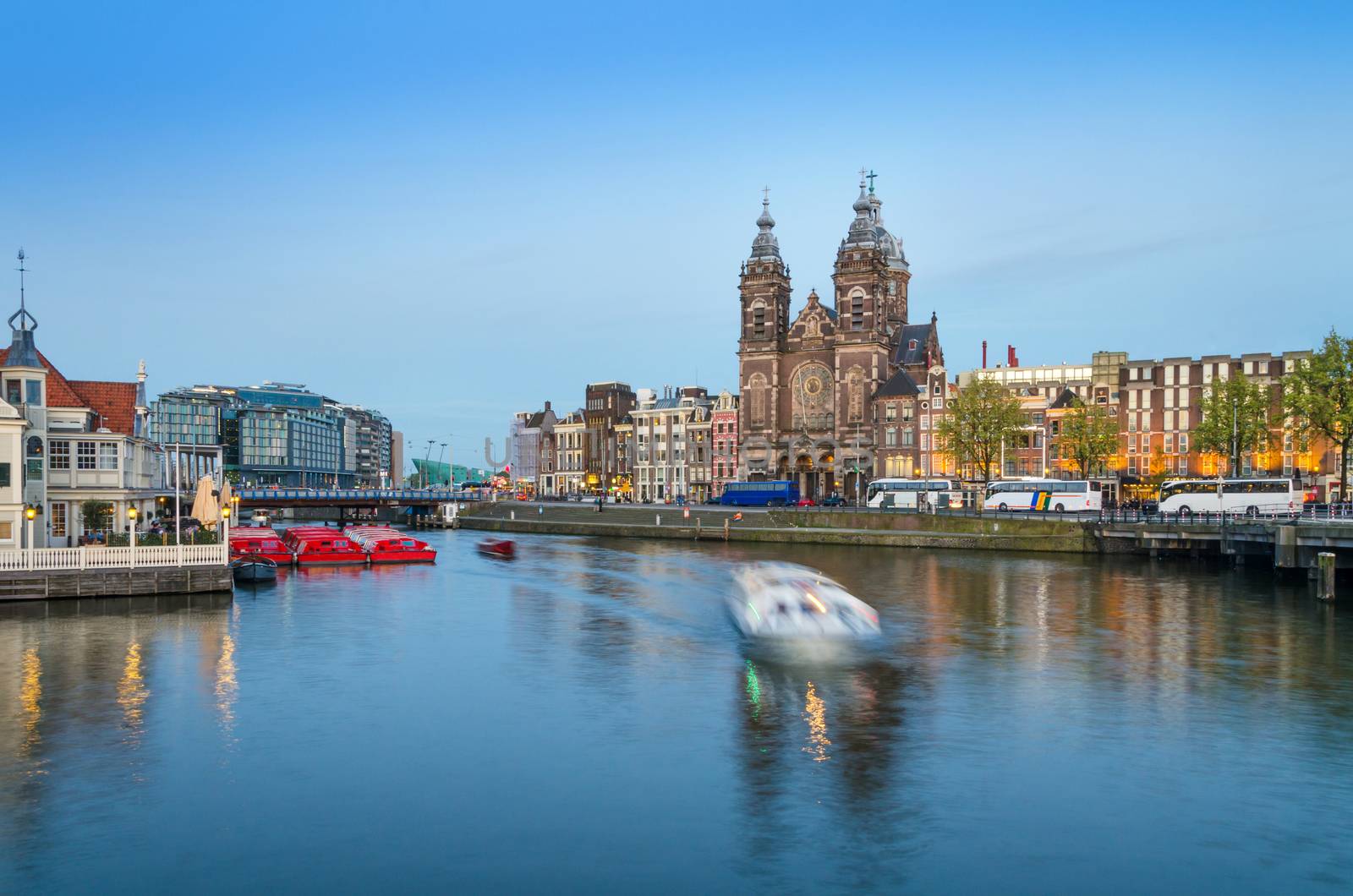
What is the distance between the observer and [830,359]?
158125 mm

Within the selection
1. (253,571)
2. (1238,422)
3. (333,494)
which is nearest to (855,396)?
(1238,422)

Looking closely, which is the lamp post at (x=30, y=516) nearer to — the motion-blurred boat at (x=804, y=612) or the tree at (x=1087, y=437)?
the motion-blurred boat at (x=804, y=612)

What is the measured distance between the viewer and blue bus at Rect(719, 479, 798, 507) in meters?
145

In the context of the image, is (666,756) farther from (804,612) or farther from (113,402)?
(113,402)

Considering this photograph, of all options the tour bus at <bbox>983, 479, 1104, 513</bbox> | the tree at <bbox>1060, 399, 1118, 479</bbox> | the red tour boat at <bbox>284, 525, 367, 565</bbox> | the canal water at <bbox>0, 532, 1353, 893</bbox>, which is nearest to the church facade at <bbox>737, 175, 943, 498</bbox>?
the tree at <bbox>1060, 399, 1118, 479</bbox>

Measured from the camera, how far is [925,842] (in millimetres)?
22094

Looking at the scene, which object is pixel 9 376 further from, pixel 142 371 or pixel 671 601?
pixel 671 601

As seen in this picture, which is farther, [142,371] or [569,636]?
[142,371]

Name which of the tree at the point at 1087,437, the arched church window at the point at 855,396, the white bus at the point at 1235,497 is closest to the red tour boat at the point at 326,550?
the white bus at the point at 1235,497

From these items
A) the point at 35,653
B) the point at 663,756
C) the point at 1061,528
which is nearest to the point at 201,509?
the point at 35,653

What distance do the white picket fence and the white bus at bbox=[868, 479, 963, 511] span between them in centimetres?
8423

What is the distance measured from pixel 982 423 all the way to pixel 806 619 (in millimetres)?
88545

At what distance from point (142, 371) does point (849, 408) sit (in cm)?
9435

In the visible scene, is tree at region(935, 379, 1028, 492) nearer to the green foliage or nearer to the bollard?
the bollard
